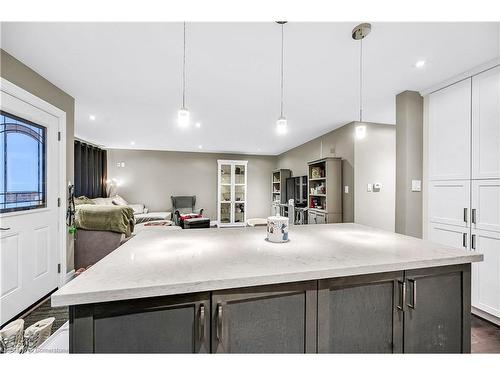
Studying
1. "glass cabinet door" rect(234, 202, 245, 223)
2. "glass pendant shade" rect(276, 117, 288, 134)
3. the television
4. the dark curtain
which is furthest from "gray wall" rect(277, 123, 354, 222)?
the dark curtain

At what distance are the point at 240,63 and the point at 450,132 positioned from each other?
2376 millimetres

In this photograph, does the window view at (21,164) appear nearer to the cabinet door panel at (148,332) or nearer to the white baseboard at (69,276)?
the white baseboard at (69,276)

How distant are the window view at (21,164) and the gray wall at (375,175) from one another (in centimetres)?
441

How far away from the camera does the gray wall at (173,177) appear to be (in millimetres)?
6676

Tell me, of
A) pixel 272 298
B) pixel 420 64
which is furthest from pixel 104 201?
pixel 420 64

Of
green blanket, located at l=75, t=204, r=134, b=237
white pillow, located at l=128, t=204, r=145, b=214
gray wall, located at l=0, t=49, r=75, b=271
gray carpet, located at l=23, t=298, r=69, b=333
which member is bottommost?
gray carpet, located at l=23, t=298, r=69, b=333

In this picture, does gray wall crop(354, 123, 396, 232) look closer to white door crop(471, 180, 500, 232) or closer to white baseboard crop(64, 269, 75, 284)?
white door crop(471, 180, 500, 232)

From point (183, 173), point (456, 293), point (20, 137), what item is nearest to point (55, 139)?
point (20, 137)

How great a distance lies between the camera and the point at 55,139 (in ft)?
8.66

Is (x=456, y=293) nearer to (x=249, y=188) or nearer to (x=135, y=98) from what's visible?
(x=135, y=98)

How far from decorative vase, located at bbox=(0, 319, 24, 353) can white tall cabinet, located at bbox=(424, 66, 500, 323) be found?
3.51 meters

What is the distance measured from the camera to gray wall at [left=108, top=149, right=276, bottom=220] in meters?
6.68

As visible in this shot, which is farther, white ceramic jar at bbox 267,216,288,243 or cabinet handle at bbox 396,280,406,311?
white ceramic jar at bbox 267,216,288,243
